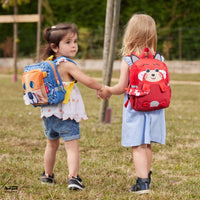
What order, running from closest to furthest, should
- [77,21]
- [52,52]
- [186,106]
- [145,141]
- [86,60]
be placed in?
1. [145,141]
2. [52,52]
3. [186,106]
4. [86,60]
5. [77,21]

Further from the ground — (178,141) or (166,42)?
(166,42)

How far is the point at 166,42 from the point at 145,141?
18997 millimetres

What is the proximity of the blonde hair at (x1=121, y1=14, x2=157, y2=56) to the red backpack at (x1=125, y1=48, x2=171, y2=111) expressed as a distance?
0.16 meters

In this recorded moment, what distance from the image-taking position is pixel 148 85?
3027 millimetres

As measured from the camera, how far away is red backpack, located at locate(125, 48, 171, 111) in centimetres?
303

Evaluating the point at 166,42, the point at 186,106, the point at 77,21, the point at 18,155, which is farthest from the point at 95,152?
the point at 77,21

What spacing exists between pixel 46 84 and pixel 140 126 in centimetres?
86

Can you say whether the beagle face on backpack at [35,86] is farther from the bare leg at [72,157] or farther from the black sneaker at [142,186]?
the black sneaker at [142,186]

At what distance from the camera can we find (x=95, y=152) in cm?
459

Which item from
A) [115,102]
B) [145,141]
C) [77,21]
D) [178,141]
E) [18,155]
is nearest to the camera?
[145,141]

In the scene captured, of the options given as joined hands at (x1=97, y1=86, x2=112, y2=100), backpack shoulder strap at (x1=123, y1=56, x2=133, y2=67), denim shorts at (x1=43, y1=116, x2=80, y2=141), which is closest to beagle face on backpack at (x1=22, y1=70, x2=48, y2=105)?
denim shorts at (x1=43, y1=116, x2=80, y2=141)

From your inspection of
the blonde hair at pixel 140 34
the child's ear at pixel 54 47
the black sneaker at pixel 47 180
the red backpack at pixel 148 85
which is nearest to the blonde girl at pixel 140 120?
the blonde hair at pixel 140 34

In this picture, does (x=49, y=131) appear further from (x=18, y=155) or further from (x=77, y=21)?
(x=77, y=21)

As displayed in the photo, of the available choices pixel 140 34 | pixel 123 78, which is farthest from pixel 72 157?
pixel 140 34
